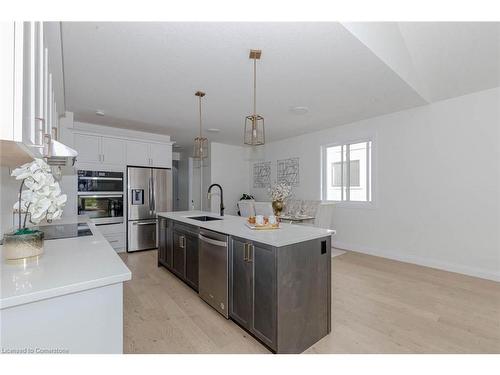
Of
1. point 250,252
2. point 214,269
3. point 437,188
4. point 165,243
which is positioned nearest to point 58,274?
point 250,252

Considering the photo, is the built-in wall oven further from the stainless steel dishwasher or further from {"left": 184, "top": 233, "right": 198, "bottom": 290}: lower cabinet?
the stainless steel dishwasher

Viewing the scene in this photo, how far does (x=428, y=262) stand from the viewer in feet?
12.3

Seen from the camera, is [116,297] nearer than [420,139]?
Yes

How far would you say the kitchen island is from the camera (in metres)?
1.69

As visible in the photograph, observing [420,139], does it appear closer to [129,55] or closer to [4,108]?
[129,55]

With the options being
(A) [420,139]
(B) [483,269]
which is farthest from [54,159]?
(B) [483,269]

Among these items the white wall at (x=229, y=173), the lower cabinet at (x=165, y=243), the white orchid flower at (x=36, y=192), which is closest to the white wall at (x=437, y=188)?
the white wall at (x=229, y=173)

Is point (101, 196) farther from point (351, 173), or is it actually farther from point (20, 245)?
point (351, 173)

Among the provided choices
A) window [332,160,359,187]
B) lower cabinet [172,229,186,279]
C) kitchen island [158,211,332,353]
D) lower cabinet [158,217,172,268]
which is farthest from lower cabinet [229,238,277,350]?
window [332,160,359,187]

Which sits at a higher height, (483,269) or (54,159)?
(54,159)

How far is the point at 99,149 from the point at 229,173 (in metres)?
3.30

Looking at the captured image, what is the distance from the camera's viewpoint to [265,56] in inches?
91.3

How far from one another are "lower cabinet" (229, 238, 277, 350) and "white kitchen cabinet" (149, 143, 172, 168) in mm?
3659

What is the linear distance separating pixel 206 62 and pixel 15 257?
217 centimetres
